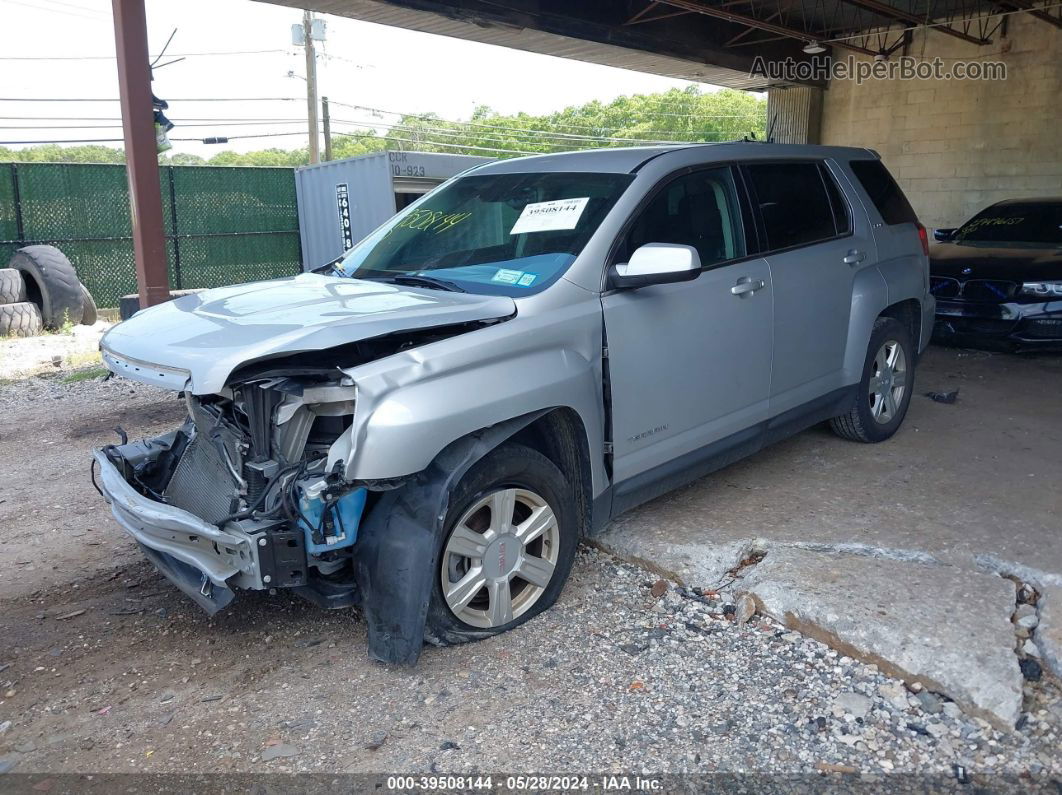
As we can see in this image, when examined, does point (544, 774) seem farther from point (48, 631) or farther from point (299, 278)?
point (299, 278)

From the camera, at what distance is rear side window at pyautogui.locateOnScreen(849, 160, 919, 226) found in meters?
5.67

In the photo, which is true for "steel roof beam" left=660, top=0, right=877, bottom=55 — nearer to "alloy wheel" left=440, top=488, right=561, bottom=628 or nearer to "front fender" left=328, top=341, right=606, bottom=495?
"front fender" left=328, top=341, right=606, bottom=495

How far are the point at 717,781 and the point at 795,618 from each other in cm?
103

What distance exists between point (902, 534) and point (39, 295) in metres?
12.1

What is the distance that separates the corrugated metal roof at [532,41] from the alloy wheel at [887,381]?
744 cm

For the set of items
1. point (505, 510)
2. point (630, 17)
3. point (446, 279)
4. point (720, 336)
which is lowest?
point (505, 510)

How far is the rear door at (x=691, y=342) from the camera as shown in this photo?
3836mm

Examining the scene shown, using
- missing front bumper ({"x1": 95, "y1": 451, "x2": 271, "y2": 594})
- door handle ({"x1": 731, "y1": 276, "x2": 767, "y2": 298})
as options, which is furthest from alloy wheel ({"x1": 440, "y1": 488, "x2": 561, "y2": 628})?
door handle ({"x1": 731, "y1": 276, "x2": 767, "y2": 298})

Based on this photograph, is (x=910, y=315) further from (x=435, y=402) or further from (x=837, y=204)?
(x=435, y=402)

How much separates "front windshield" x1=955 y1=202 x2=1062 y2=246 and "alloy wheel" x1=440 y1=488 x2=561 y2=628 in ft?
26.2

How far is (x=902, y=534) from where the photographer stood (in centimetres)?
434

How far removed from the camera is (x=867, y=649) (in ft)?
11.1

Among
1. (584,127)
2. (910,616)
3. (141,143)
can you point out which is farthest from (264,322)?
(584,127)

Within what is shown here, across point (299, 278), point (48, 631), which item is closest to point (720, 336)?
point (299, 278)
